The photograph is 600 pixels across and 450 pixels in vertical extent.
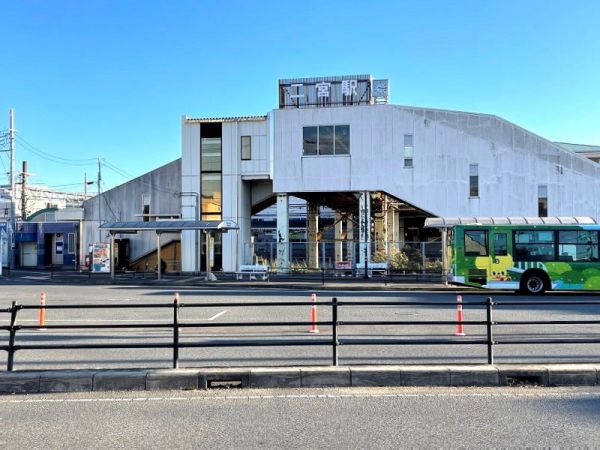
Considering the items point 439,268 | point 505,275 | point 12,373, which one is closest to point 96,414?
point 12,373

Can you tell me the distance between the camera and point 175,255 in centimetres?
4122

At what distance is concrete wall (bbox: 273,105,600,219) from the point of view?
3112cm

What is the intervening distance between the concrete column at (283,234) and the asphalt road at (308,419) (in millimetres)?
25198

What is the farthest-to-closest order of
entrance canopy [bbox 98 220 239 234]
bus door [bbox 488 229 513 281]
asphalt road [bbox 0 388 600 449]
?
entrance canopy [bbox 98 220 239 234], bus door [bbox 488 229 513 281], asphalt road [bbox 0 388 600 449]

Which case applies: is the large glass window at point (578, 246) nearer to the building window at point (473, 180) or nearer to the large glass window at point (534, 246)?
the large glass window at point (534, 246)

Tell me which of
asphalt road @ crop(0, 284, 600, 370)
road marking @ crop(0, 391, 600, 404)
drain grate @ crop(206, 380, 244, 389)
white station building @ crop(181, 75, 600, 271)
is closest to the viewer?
road marking @ crop(0, 391, 600, 404)

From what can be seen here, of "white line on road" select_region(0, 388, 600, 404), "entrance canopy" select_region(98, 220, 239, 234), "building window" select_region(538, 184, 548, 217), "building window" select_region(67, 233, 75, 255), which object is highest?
"building window" select_region(538, 184, 548, 217)

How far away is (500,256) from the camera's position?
20359mm

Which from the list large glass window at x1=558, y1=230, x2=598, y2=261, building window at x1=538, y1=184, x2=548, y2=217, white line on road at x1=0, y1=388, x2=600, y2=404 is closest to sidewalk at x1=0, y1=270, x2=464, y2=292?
large glass window at x1=558, y1=230, x2=598, y2=261

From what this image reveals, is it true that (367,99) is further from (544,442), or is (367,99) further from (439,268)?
(544,442)

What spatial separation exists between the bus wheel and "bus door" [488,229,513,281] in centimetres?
68

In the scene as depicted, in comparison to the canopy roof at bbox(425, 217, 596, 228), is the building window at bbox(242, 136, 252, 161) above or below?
above

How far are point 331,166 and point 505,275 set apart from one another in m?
15.2

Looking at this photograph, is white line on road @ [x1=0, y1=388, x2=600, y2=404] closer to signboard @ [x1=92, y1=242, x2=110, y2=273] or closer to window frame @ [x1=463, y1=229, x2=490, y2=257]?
window frame @ [x1=463, y1=229, x2=490, y2=257]
